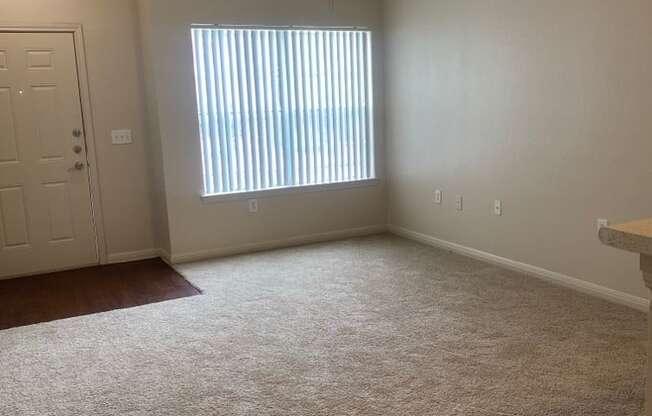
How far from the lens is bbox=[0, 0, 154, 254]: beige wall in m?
4.80

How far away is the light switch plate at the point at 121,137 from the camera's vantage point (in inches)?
200

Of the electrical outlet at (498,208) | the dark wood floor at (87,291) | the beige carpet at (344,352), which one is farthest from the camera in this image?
the electrical outlet at (498,208)

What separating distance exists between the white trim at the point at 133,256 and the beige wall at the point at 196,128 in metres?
0.47

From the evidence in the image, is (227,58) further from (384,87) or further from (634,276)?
(634,276)

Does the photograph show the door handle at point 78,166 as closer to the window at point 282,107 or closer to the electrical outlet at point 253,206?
the window at point 282,107

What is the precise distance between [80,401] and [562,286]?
10.1 feet

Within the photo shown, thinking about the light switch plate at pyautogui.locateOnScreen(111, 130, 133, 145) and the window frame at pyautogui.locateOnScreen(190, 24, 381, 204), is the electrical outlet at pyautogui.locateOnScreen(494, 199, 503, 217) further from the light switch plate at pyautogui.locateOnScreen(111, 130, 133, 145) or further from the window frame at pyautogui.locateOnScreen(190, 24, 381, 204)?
the light switch plate at pyautogui.locateOnScreen(111, 130, 133, 145)

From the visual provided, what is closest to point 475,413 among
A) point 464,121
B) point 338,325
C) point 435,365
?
point 435,365

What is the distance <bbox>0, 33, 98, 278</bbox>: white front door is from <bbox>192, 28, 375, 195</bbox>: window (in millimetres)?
1088

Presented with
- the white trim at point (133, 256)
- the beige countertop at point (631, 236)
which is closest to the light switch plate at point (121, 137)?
the white trim at point (133, 256)

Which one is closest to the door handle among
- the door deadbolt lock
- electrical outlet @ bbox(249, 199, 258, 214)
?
the door deadbolt lock

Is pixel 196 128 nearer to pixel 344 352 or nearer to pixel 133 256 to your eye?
pixel 133 256

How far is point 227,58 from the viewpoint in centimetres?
503

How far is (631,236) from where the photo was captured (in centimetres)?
144
